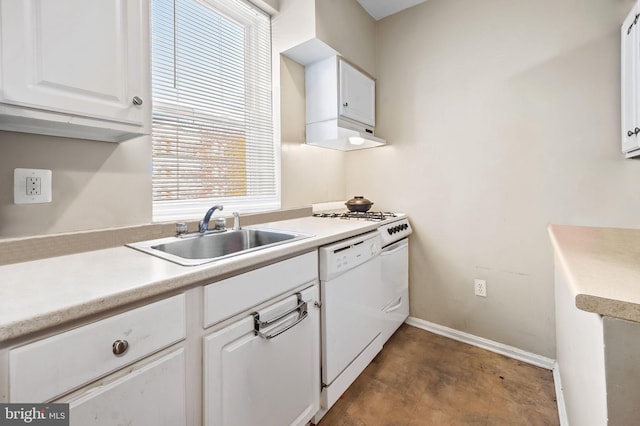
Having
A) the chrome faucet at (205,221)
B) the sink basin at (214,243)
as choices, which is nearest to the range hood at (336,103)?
the sink basin at (214,243)

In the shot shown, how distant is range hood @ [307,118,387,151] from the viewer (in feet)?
6.95

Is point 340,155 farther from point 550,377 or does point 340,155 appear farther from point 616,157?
point 550,377

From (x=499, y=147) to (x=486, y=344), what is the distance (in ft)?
4.85

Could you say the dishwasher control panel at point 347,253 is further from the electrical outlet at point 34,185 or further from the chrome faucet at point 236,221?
the electrical outlet at point 34,185

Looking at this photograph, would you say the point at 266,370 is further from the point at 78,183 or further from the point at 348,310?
the point at 78,183

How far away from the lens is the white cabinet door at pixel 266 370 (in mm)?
918

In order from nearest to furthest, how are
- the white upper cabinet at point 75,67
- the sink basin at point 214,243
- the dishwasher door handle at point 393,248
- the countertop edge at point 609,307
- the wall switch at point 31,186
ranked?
the countertop edge at point 609,307
the white upper cabinet at point 75,67
the wall switch at point 31,186
the sink basin at point 214,243
the dishwasher door handle at point 393,248

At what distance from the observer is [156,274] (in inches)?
32.3

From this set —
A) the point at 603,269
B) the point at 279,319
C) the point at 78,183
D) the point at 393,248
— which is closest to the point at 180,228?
the point at 78,183

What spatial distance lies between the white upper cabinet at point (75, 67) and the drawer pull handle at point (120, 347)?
0.72 metres

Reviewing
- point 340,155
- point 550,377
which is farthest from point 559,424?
point 340,155

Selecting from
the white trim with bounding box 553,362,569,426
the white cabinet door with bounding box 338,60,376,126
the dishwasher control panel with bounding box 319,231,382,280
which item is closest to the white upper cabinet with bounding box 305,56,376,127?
the white cabinet door with bounding box 338,60,376,126

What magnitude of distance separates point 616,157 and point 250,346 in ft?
7.40

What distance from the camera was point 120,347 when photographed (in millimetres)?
698
